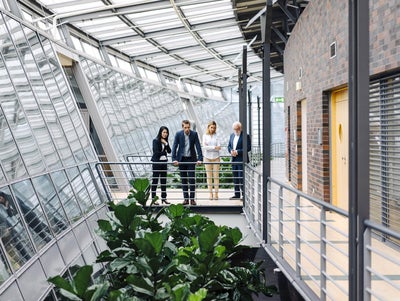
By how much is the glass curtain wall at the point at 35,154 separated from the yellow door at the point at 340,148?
13.1ft

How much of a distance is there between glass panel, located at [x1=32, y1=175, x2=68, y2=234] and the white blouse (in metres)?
3.85

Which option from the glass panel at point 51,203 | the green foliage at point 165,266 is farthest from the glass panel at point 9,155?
the green foliage at point 165,266

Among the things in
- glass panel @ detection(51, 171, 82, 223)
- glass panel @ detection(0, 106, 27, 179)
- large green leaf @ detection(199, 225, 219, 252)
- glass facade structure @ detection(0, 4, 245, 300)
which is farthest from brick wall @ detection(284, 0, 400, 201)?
glass panel @ detection(0, 106, 27, 179)

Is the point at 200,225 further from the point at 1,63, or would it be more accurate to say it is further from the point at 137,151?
the point at 137,151

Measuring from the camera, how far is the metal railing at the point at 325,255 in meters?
3.28

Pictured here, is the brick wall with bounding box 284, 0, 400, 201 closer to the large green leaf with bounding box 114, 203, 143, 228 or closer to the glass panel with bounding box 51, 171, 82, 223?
the large green leaf with bounding box 114, 203, 143, 228

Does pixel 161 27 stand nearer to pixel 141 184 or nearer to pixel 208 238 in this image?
pixel 141 184

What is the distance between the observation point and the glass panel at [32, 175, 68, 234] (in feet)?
24.2

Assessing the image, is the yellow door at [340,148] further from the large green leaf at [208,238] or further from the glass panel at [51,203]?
the large green leaf at [208,238]

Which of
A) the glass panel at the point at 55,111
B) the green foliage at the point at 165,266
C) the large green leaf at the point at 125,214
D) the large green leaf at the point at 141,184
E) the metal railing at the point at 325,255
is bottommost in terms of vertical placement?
the metal railing at the point at 325,255

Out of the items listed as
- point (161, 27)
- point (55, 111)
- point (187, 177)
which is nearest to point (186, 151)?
point (187, 177)

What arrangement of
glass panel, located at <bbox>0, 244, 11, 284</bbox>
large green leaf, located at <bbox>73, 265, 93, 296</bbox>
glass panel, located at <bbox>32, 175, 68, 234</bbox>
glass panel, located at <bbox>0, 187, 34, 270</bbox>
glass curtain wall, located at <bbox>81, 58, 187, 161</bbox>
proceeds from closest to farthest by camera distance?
1. large green leaf, located at <bbox>73, 265, 93, 296</bbox>
2. glass panel, located at <bbox>0, 244, 11, 284</bbox>
3. glass panel, located at <bbox>0, 187, 34, 270</bbox>
4. glass panel, located at <bbox>32, 175, 68, 234</bbox>
5. glass curtain wall, located at <bbox>81, 58, 187, 161</bbox>

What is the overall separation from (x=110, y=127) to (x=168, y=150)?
5.33m

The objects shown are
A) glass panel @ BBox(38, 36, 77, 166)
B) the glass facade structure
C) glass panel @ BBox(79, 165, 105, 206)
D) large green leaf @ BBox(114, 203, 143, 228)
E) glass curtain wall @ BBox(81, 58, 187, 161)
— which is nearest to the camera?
large green leaf @ BBox(114, 203, 143, 228)
